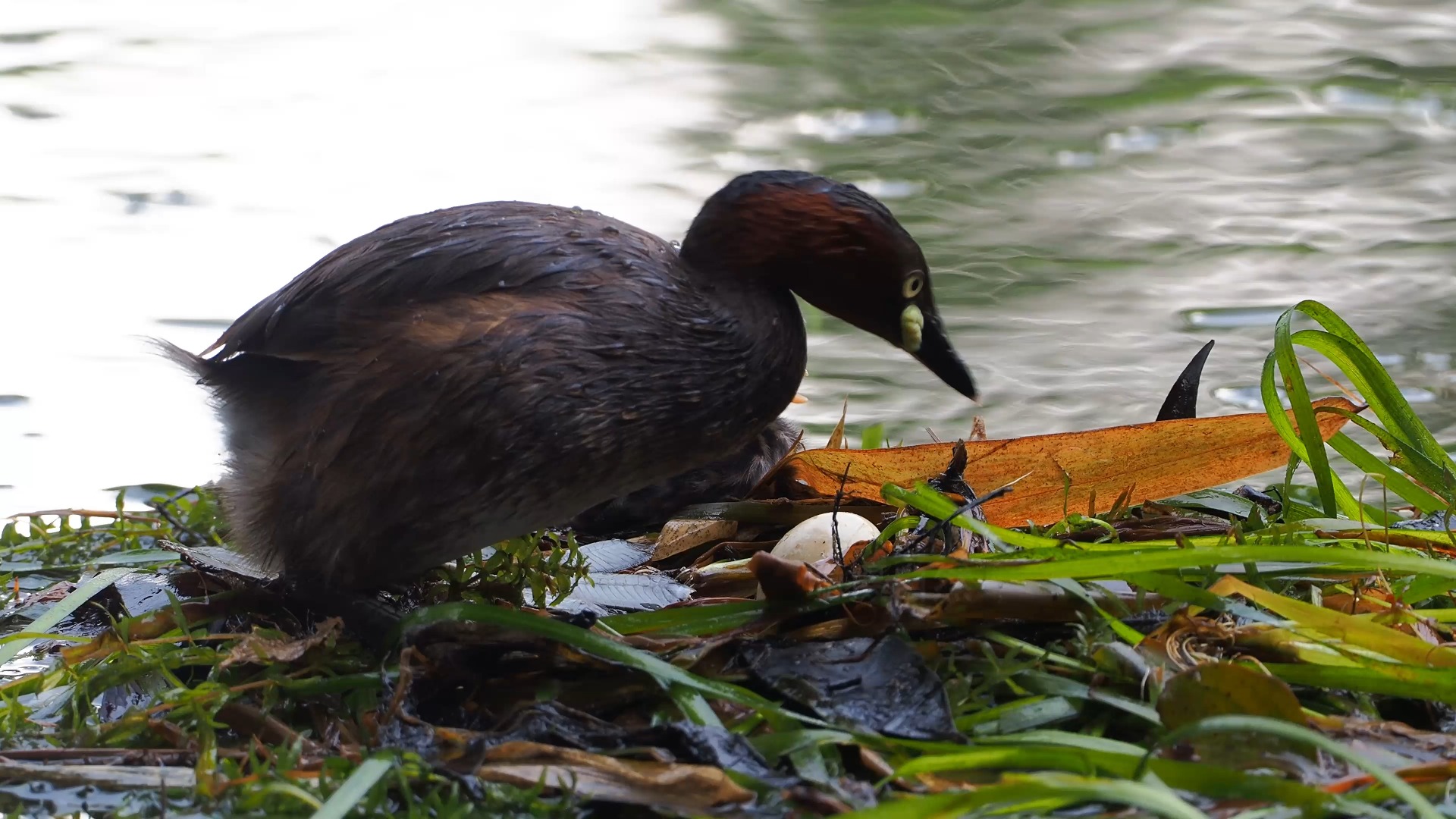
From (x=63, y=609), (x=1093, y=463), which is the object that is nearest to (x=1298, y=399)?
(x=1093, y=463)

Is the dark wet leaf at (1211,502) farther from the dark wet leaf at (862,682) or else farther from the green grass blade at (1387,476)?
the dark wet leaf at (862,682)

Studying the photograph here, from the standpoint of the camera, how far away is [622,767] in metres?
2.76

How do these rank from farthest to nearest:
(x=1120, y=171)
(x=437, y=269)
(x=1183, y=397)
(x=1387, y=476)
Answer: (x=1120, y=171) < (x=1183, y=397) < (x=1387, y=476) < (x=437, y=269)

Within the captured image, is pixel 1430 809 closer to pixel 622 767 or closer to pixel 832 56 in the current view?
pixel 622 767

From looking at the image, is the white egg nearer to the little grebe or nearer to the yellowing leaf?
the little grebe

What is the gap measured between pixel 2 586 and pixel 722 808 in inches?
92.4

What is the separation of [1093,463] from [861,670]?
1.27 metres

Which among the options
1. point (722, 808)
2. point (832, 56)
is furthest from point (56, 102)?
point (722, 808)

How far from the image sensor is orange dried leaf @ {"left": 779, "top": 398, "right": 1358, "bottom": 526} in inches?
158

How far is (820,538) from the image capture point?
12.4 ft

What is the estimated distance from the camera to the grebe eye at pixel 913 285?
3.68m

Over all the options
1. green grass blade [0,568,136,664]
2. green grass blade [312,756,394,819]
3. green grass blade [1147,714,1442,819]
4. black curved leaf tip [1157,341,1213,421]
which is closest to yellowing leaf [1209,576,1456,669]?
green grass blade [1147,714,1442,819]

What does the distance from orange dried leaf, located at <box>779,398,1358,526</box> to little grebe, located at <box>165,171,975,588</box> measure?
0.41 metres

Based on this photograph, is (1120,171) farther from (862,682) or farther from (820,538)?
(862,682)
